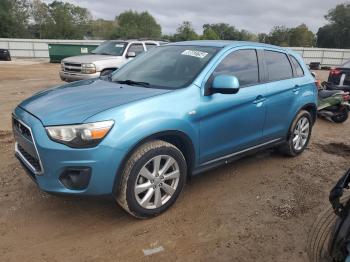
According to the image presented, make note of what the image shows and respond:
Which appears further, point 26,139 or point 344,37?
point 344,37

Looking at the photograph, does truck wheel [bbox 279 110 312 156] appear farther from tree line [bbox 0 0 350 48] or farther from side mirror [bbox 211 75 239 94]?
tree line [bbox 0 0 350 48]

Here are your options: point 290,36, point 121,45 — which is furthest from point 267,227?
point 290,36

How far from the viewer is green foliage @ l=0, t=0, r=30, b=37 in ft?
192

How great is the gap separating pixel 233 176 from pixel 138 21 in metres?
104

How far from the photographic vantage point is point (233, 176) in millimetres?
4766

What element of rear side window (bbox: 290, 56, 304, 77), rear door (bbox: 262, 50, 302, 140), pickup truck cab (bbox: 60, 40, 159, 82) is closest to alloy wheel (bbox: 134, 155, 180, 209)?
rear door (bbox: 262, 50, 302, 140)

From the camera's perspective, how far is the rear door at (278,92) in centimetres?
468

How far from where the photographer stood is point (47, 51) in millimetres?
32250

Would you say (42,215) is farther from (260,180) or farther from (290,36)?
(290,36)

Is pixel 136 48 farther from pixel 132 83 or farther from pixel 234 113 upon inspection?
pixel 234 113

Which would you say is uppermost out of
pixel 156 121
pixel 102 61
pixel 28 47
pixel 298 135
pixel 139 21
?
pixel 139 21

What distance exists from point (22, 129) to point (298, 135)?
12.7 feet

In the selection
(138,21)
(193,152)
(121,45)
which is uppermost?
(138,21)

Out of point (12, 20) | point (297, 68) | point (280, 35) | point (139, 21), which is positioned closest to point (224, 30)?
point (280, 35)
